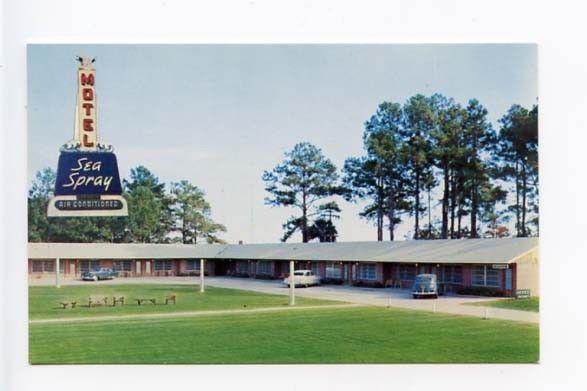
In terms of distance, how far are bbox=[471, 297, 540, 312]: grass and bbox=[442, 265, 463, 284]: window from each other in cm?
57

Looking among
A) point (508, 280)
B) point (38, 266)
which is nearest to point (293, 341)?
point (508, 280)

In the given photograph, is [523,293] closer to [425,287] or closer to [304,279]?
[425,287]

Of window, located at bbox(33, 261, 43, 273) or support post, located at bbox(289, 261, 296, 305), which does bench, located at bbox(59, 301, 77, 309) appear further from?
support post, located at bbox(289, 261, 296, 305)

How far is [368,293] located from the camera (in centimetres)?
Result: 1434

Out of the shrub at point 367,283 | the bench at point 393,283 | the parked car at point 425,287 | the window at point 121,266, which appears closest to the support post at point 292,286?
the shrub at point 367,283

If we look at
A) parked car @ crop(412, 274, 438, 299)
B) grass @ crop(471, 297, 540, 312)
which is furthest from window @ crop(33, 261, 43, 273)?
grass @ crop(471, 297, 540, 312)

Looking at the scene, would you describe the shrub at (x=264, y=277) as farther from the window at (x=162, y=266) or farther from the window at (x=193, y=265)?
the window at (x=162, y=266)

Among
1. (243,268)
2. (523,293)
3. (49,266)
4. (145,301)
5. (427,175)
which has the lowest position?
(145,301)

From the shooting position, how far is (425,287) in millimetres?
13898

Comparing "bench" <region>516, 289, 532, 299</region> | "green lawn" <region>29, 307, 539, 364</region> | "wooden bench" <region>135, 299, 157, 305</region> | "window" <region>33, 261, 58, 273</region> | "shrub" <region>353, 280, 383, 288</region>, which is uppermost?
"window" <region>33, 261, 58, 273</region>

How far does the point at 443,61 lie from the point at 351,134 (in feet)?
6.63

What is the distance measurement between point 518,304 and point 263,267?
188 inches

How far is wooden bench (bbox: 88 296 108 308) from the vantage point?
13.6 metres
